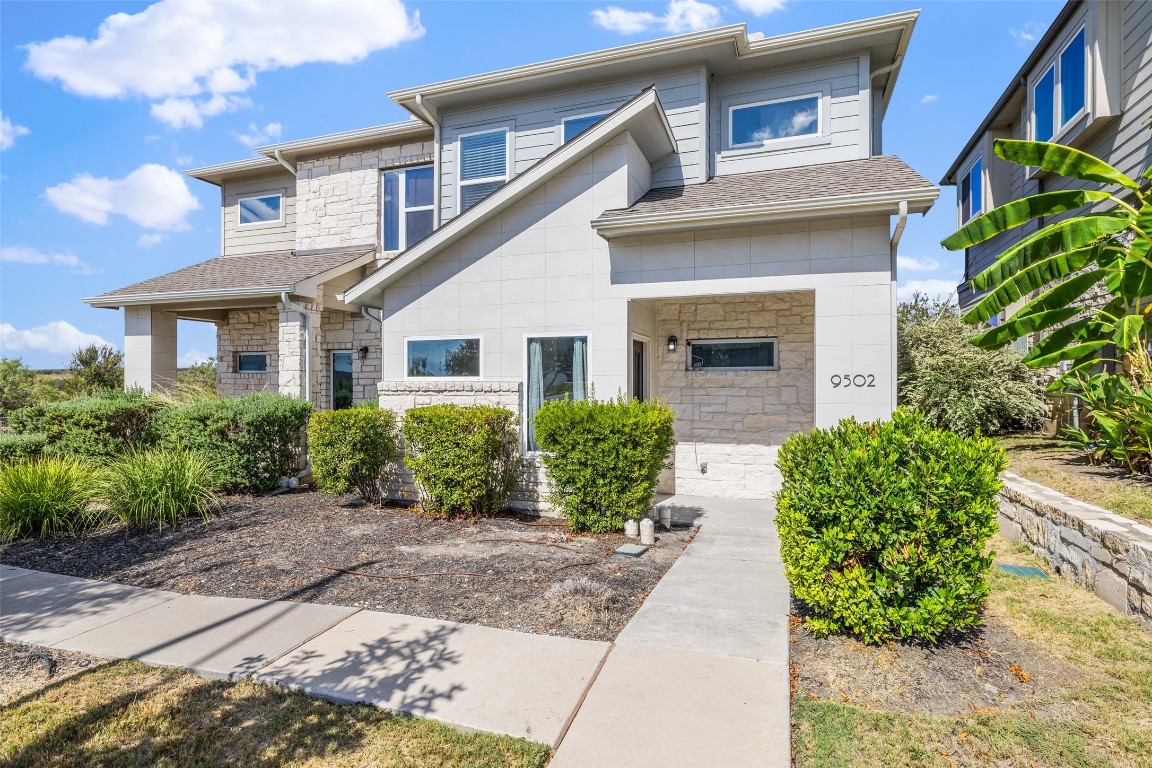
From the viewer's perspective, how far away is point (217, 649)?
4109 mm

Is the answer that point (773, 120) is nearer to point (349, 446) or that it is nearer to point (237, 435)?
point (349, 446)

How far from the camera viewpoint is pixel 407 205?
43.1 feet

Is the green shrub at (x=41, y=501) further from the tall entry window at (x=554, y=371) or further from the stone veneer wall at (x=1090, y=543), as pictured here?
the stone veneer wall at (x=1090, y=543)

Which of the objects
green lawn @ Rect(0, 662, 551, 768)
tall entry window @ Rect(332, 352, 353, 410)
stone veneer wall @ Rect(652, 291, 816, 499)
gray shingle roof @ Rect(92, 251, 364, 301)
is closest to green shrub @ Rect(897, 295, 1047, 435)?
stone veneer wall @ Rect(652, 291, 816, 499)

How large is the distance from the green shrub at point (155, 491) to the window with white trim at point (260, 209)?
861cm

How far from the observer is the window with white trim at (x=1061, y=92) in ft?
34.0

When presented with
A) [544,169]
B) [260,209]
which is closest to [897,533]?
[544,169]

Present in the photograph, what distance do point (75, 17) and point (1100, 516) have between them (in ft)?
47.2

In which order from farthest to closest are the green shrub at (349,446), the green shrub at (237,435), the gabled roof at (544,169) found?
the green shrub at (237,435) → the green shrub at (349,446) → the gabled roof at (544,169)

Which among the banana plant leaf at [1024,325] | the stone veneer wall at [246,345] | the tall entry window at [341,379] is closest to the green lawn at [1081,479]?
the banana plant leaf at [1024,325]

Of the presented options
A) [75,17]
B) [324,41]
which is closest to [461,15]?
[324,41]

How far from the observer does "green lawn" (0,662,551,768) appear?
2908 mm

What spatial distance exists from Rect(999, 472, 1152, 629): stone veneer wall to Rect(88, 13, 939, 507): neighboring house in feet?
6.45

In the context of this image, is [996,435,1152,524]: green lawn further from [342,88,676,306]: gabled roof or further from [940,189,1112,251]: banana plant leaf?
[342,88,676,306]: gabled roof
